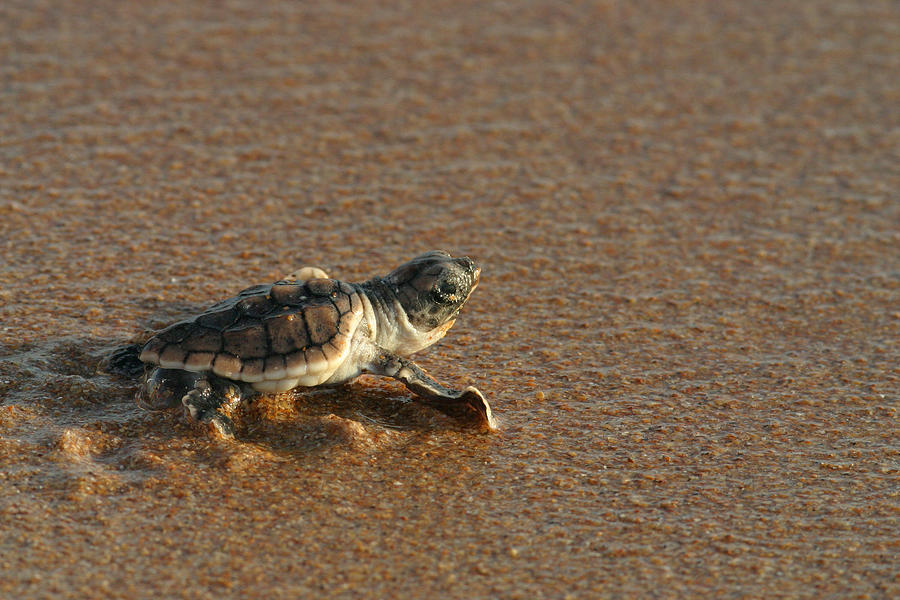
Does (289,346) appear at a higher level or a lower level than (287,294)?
lower

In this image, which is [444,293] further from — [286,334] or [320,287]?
[286,334]

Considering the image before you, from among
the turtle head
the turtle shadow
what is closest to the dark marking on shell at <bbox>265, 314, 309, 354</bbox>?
the turtle shadow

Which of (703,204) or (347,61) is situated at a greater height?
(347,61)

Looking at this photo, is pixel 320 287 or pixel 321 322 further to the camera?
pixel 320 287

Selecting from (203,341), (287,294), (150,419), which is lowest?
(150,419)

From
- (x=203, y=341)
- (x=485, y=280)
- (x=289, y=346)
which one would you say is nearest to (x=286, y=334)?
(x=289, y=346)

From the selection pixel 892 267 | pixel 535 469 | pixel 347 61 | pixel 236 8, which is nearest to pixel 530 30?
pixel 347 61

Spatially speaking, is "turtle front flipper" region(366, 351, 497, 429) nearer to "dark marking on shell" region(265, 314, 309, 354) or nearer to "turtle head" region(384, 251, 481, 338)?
"turtle head" region(384, 251, 481, 338)

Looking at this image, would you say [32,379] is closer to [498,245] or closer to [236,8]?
[498,245]

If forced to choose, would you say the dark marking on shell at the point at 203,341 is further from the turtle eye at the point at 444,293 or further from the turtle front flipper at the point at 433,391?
the turtle eye at the point at 444,293
